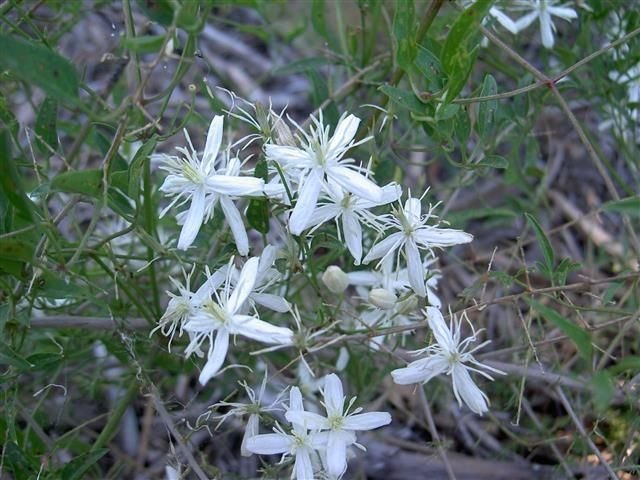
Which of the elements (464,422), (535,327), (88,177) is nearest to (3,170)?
(88,177)

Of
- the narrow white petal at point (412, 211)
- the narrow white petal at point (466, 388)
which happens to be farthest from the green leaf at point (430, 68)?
the narrow white petal at point (466, 388)

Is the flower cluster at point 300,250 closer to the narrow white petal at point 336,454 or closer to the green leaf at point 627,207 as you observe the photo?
the narrow white petal at point 336,454

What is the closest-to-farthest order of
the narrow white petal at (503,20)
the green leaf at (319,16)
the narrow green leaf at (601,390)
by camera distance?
the narrow green leaf at (601,390)
the narrow white petal at (503,20)
the green leaf at (319,16)

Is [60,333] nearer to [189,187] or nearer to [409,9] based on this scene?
[189,187]

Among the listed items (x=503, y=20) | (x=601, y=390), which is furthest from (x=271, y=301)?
(x=503, y=20)

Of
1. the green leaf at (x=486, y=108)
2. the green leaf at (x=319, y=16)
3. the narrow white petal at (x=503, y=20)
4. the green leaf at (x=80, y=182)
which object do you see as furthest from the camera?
the green leaf at (x=319, y=16)

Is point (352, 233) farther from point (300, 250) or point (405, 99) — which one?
point (405, 99)

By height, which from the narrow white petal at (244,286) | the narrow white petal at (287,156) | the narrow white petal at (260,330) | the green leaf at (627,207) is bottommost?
the narrow white petal at (260,330)
